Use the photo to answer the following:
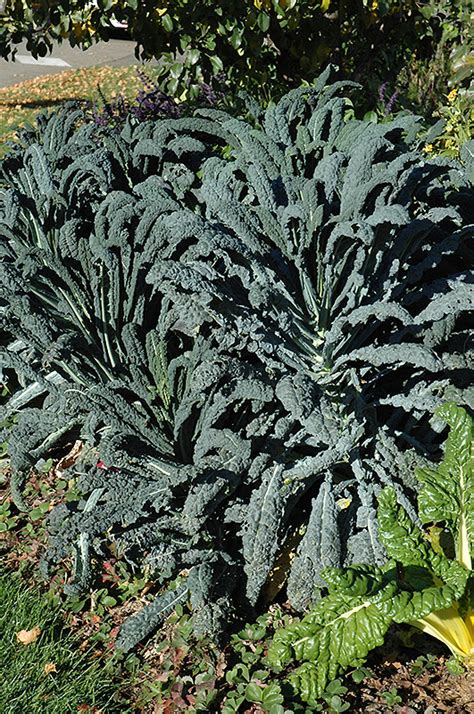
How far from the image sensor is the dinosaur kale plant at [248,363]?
8.17ft

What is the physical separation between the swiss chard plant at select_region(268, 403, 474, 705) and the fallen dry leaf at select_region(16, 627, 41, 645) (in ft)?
2.79

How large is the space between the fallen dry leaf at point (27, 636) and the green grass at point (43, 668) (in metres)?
0.01

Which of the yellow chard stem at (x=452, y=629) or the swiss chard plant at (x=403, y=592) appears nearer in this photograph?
the swiss chard plant at (x=403, y=592)

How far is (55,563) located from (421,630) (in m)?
1.30

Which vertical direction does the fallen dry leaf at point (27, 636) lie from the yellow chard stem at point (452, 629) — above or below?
below

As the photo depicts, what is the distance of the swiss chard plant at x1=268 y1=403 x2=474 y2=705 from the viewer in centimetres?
216

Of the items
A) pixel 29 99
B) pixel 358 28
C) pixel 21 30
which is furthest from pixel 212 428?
pixel 29 99

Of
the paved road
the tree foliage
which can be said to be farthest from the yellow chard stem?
the paved road

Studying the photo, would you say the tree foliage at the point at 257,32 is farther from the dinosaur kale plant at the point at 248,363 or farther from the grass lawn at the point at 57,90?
the grass lawn at the point at 57,90

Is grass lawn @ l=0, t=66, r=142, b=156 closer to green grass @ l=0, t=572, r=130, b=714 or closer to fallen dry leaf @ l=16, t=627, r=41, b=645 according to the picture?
green grass @ l=0, t=572, r=130, b=714

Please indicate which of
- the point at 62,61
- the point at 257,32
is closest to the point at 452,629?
the point at 257,32

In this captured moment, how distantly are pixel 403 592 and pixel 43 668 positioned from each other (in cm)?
119

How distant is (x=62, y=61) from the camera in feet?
49.3

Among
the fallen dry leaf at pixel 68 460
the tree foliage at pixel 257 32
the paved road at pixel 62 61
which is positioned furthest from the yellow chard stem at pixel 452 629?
the paved road at pixel 62 61
